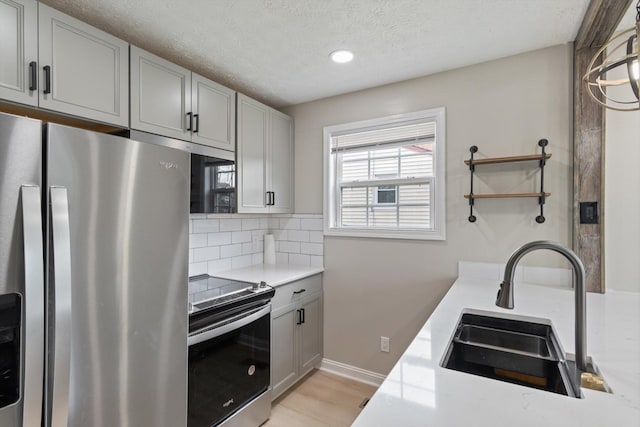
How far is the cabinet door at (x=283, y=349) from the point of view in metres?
2.25

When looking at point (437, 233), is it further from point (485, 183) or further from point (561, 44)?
point (561, 44)

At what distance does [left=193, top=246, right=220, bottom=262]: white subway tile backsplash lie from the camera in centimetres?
244

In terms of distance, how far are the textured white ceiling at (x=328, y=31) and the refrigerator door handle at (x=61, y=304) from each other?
1.09 metres

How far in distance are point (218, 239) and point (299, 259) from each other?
29.9 inches

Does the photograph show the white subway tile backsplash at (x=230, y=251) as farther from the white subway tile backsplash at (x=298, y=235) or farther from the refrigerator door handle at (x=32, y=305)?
the refrigerator door handle at (x=32, y=305)

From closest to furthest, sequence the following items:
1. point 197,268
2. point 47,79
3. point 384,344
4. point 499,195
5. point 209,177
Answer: point 47,79, point 499,195, point 209,177, point 197,268, point 384,344

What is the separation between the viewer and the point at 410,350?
1.07 m

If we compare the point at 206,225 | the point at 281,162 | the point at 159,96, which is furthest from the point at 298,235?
the point at 159,96

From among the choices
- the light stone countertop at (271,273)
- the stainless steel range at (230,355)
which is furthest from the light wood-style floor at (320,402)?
the light stone countertop at (271,273)

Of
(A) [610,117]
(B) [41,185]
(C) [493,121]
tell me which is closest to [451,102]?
(C) [493,121]

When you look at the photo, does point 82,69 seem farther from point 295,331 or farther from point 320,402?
point 320,402

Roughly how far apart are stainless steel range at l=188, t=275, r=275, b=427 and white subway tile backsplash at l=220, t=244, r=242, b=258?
0.40 metres

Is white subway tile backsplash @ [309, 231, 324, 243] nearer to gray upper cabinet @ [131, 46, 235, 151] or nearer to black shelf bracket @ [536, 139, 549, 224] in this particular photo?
gray upper cabinet @ [131, 46, 235, 151]

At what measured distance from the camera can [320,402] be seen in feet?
7.73
